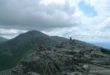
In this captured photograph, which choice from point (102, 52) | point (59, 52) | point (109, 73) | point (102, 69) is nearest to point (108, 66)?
point (102, 69)

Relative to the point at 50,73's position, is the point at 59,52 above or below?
above

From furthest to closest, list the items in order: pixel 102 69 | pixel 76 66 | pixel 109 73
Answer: pixel 76 66 < pixel 102 69 < pixel 109 73

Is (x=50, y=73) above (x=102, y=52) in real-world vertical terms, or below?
below

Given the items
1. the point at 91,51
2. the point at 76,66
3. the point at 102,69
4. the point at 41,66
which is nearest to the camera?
the point at 102,69

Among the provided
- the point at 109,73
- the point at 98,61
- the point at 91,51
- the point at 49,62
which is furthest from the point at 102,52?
the point at 109,73

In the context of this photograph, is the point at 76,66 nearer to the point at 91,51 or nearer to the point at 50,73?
the point at 50,73

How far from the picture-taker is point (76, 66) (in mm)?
161625

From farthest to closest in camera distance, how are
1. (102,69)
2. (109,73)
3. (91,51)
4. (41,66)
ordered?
(91,51) → (41,66) → (102,69) → (109,73)

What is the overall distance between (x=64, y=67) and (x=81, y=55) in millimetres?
19263

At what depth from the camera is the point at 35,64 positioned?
180 m

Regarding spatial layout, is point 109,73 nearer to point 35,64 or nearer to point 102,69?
point 102,69

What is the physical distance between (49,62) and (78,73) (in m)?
35.7

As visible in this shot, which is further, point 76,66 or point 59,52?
point 59,52

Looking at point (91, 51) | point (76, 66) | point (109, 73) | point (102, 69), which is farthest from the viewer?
point (91, 51)
